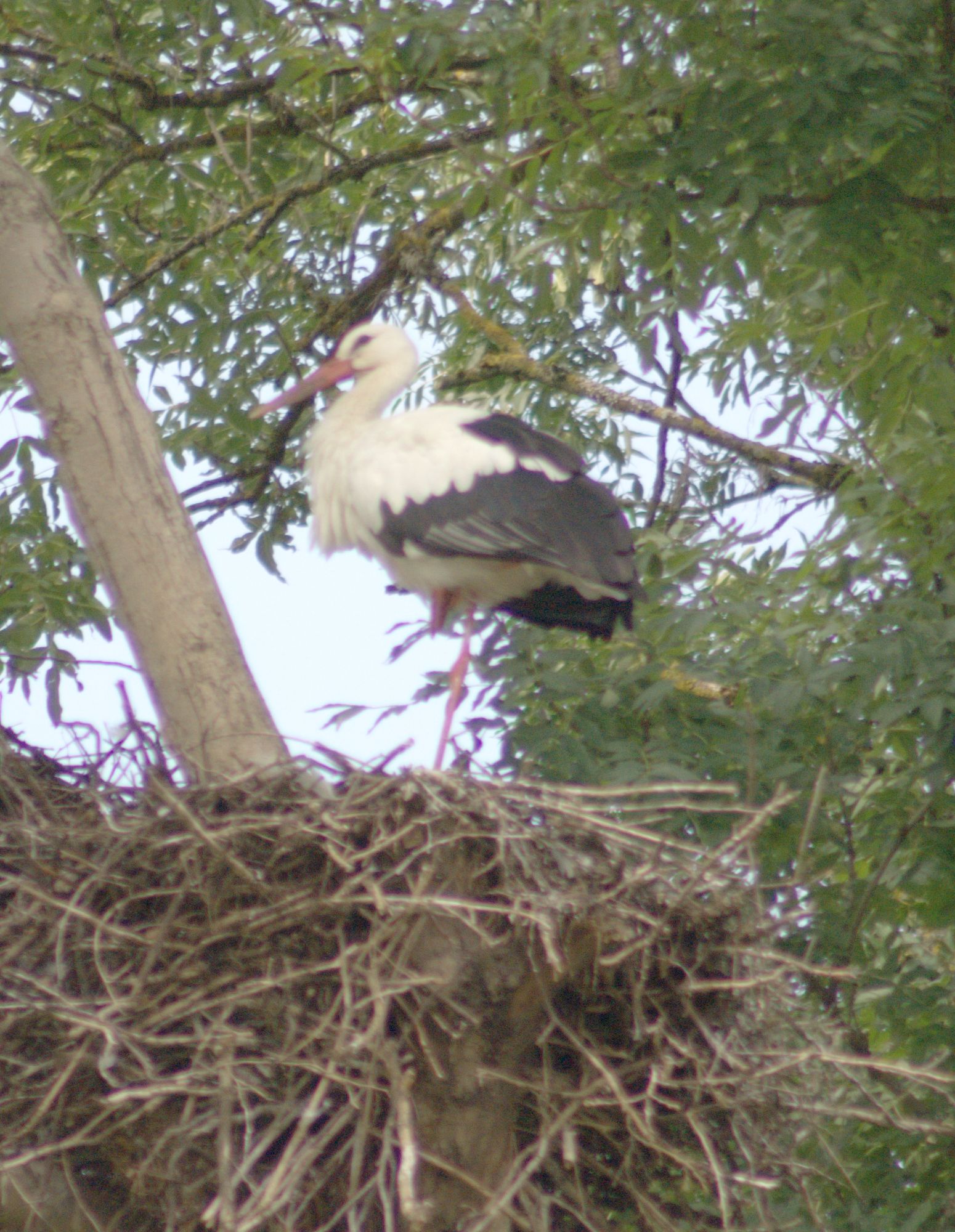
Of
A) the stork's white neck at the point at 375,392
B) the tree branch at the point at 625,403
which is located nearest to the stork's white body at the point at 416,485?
the stork's white neck at the point at 375,392

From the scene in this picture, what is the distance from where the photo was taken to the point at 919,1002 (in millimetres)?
4812

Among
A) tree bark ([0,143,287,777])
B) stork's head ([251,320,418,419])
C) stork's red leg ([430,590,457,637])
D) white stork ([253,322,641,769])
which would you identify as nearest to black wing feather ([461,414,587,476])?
white stork ([253,322,641,769])

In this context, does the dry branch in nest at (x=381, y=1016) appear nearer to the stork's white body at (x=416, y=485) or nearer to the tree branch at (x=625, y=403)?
the stork's white body at (x=416, y=485)

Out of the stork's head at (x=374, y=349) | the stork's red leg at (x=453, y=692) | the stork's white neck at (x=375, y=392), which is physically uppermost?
the stork's head at (x=374, y=349)

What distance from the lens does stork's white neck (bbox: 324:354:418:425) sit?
607 cm

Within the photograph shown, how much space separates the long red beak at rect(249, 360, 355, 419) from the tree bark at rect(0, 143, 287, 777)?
2.43 meters

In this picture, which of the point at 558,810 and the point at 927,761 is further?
the point at 927,761

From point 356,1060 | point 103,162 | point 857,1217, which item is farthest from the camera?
point 103,162

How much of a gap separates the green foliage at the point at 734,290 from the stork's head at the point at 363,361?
0.60m

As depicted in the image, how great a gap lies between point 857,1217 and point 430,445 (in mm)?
2744

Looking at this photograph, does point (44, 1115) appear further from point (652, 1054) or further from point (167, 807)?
point (652, 1054)

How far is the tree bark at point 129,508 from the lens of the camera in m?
3.74

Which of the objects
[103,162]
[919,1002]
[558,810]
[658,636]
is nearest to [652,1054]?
[558,810]

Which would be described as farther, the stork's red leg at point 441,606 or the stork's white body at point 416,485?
the stork's red leg at point 441,606
